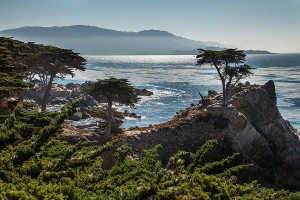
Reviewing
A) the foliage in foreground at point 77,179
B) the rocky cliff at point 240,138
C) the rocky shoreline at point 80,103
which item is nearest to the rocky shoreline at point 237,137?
the rocky cliff at point 240,138

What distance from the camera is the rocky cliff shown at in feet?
106

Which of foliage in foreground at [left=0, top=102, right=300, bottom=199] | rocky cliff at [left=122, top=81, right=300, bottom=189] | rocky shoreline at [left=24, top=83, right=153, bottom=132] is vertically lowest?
rocky shoreline at [left=24, top=83, right=153, bottom=132]

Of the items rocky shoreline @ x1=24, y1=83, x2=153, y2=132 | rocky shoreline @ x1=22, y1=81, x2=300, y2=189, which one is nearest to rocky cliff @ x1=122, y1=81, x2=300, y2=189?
rocky shoreline @ x1=22, y1=81, x2=300, y2=189

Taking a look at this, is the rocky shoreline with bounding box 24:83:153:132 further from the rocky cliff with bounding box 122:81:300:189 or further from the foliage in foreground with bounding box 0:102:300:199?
the foliage in foreground with bounding box 0:102:300:199

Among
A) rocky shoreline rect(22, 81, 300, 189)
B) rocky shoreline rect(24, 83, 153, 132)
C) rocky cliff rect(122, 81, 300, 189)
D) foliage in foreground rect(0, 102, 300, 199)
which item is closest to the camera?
foliage in foreground rect(0, 102, 300, 199)

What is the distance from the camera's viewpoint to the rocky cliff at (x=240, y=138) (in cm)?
3231

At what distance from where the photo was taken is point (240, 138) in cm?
3522

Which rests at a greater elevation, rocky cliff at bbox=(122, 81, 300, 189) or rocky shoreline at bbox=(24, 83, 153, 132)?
rocky cliff at bbox=(122, 81, 300, 189)

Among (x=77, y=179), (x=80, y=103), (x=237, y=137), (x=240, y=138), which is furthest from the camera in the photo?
(x=80, y=103)

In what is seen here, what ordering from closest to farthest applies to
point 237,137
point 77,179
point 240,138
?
1. point 77,179
2. point 237,137
3. point 240,138

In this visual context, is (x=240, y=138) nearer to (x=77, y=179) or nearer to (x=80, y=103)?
(x=77, y=179)

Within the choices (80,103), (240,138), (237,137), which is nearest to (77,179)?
(237,137)

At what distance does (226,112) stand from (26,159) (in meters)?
28.1

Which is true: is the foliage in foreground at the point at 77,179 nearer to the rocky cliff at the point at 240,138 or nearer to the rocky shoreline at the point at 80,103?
the rocky cliff at the point at 240,138
